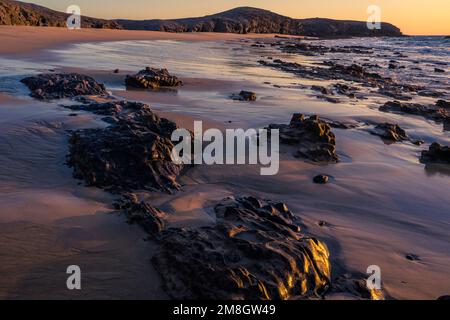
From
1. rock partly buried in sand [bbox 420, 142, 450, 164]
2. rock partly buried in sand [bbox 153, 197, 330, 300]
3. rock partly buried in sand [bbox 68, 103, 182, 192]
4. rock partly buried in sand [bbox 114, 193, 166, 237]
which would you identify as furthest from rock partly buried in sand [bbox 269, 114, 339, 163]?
rock partly buried in sand [bbox 114, 193, 166, 237]

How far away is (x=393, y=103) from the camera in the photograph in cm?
940

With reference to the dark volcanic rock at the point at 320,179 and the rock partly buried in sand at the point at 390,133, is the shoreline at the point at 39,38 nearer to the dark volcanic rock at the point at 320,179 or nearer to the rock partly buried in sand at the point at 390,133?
Result: the rock partly buried in sand at the point at 390,133

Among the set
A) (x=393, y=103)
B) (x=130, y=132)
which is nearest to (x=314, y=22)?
(x=393, y=103)

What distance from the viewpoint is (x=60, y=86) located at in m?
7.61

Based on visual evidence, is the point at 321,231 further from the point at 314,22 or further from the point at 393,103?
the point at 314,22

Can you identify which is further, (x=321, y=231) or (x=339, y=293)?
(x=321, y=231)

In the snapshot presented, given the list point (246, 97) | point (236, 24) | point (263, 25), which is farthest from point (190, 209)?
point (263, 25)

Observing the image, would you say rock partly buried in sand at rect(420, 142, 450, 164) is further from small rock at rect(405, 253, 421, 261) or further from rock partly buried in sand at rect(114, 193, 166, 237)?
rock partly buried in sand at rect(114, 193, 166, 237)

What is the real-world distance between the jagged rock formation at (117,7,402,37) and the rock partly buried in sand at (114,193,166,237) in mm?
54682

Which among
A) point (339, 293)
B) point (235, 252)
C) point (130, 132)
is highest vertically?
point (130, 132)

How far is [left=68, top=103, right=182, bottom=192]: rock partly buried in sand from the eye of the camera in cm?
A: 395

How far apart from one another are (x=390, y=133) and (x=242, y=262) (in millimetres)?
5026
